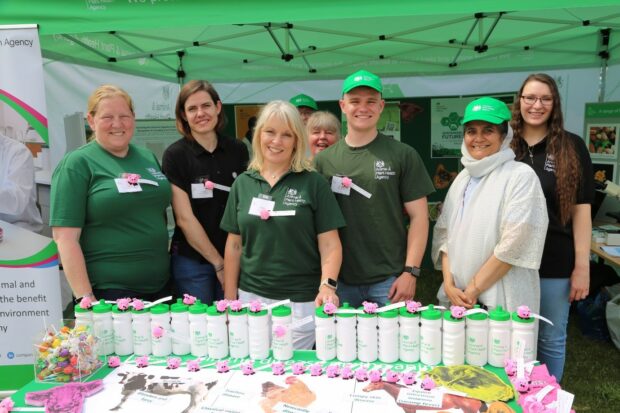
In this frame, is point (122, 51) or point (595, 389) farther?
point (122, 51)

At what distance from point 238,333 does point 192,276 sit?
2.76 feet

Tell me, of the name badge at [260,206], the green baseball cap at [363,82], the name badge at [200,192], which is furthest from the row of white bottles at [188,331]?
the green baseball cap at [363,82]

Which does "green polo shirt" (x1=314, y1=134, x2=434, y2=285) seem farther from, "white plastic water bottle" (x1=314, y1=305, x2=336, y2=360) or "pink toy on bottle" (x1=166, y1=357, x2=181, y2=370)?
"pink toy on bottle" (x1=166, y1=357, x2=181, y2=370)

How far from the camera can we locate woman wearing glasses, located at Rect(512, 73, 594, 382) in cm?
204

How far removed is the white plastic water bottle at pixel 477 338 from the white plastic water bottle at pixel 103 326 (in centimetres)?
124

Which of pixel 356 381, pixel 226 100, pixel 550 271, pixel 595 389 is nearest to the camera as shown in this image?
pixel 356 381

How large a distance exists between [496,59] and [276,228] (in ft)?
12.9

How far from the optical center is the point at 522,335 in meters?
1.49

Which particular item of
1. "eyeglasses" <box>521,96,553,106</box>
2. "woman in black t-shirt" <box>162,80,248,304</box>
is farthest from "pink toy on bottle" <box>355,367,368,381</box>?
"eyeglasses" <box>521,96,553,106</box>

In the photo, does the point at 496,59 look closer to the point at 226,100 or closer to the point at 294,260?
the point at 226,100

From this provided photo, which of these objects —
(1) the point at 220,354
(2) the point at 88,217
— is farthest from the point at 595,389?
(2) the point at 88,217

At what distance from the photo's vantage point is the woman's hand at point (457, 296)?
1.97 metres

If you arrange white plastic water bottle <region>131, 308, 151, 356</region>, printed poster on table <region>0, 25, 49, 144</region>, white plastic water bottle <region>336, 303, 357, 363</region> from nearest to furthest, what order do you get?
white plastic water bottle <region>336, 303, 357, 363</region>, white plastic water bottle <region>131, 308, 151, 356</region>, printed poster on table <region>0, 25, 49, 144</region>

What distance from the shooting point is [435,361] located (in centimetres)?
155
